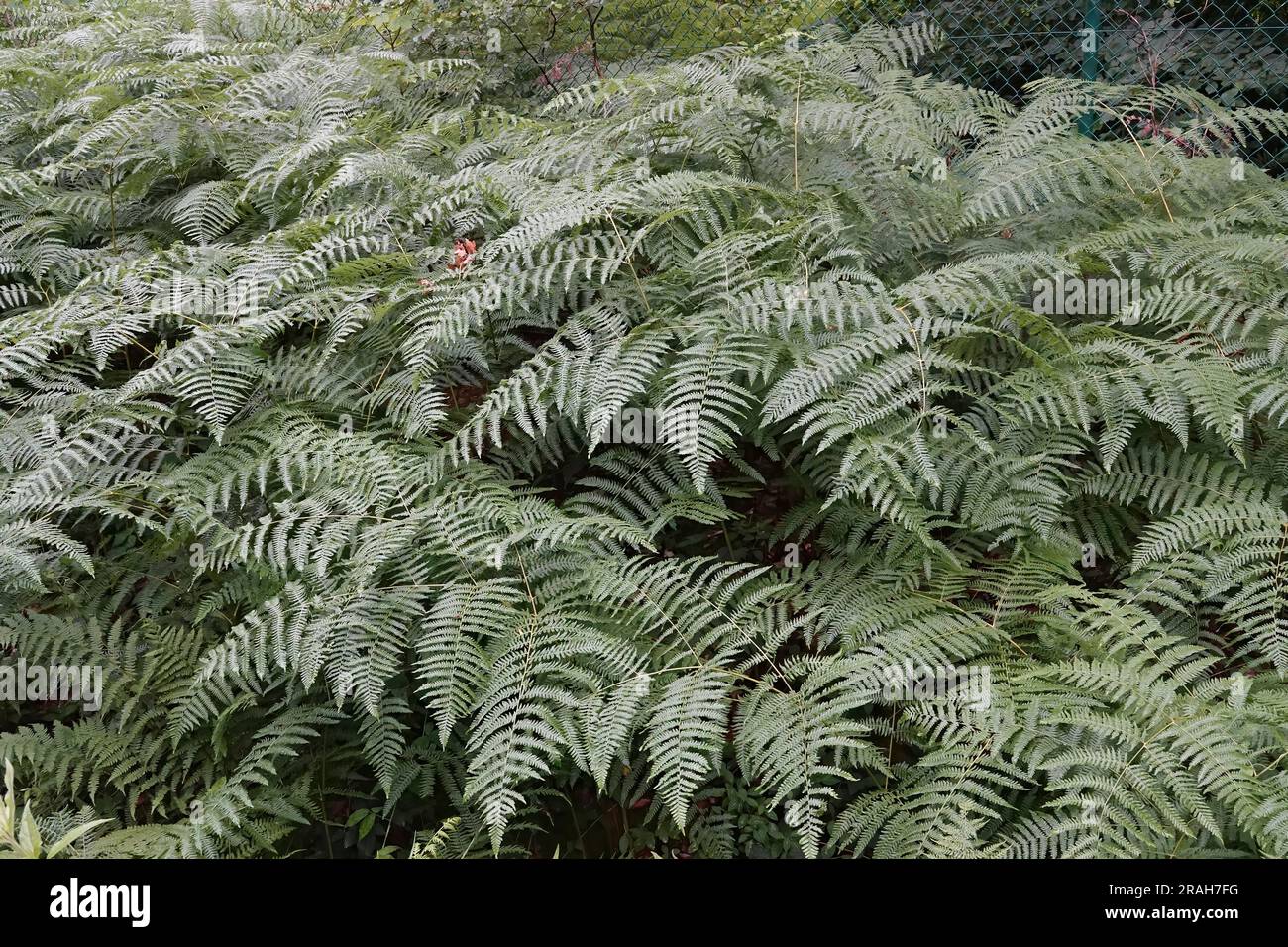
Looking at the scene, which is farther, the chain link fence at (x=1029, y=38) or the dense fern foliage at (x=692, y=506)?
the chain link fence at (x=1029, y=38)

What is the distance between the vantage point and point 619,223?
11.4 ft

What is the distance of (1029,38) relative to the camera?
219 inches

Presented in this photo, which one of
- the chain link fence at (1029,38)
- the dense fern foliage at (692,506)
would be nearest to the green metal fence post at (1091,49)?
the chain link fence at (1029,38)

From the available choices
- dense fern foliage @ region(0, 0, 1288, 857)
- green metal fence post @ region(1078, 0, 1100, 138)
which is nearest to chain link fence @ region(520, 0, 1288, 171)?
green metal fence post @ region(1078, 0, 1100, 138)

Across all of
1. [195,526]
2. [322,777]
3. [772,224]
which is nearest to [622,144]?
[772,224]

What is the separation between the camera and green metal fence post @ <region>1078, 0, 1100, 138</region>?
17.2 feet

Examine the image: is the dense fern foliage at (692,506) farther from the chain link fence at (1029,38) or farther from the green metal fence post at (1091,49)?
the chain link fence at (1029,38)

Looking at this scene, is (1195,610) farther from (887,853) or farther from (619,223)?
(619,223)

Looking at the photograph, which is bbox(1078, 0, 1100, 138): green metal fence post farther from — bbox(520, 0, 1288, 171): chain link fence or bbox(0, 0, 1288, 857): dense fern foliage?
bbox(0, 0, 1288, 857): dense fern foliage

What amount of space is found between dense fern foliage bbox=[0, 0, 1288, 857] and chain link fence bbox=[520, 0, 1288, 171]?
5.55 feet

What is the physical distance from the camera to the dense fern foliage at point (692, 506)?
2445 millimetres

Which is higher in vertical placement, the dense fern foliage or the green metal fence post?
the green metal fence post

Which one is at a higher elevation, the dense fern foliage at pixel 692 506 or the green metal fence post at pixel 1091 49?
the green metal fence post at pixel 1091 49

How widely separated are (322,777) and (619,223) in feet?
6.72
